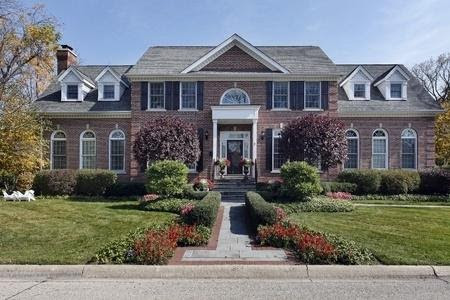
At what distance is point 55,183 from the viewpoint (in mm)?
20312

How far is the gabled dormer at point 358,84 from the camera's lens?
25453mm

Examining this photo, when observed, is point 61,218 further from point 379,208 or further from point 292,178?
point 379,208

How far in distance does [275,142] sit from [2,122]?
14.1 metres

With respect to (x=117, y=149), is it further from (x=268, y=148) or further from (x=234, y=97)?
(x=268, y=148)

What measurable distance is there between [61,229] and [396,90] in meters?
21.9

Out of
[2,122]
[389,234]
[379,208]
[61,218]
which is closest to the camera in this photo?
[389,234]

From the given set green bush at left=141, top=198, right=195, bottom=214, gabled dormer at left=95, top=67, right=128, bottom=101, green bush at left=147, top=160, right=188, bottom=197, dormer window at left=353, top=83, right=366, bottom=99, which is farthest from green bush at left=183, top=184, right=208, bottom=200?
dormer window at left=353, top=83, right=366, bottom=99

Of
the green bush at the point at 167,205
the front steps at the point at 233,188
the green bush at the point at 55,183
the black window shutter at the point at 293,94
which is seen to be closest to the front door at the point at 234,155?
the front steps at the point at 233,188

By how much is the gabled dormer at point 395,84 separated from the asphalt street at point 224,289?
20503mm

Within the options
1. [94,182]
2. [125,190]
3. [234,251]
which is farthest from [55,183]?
[234,251]

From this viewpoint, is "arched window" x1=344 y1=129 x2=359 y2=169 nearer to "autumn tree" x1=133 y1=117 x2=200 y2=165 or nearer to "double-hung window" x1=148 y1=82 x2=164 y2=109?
"autumn tree" x1=133 y1=117 x2=200 y2=165

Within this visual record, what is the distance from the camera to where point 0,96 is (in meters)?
20.6

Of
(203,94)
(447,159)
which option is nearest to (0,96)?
(203,94)

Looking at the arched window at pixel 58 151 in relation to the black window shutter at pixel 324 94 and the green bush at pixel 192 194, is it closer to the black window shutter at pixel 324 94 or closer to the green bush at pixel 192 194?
the green bush at pixel 192 194
